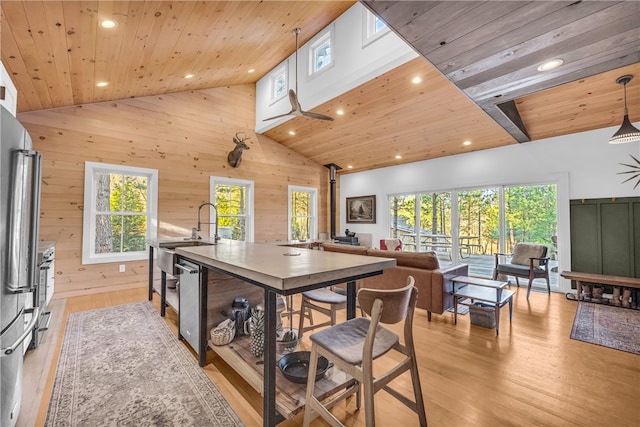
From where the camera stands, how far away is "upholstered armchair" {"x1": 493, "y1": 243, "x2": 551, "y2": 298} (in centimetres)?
448

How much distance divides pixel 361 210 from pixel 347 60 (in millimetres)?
4266

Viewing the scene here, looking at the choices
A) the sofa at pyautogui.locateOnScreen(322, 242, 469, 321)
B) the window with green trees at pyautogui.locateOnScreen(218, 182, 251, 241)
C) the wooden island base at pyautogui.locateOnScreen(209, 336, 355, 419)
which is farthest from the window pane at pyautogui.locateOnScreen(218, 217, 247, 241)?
the wooden island base at pyautogui.locateOnScreen(209, 336, 355, 419)

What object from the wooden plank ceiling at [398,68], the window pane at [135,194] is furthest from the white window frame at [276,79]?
the window pane at [135,194]

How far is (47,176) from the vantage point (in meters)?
4.32

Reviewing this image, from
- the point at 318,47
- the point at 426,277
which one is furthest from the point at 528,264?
the point at 318,47

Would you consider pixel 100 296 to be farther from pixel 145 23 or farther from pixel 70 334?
pixel 145 23

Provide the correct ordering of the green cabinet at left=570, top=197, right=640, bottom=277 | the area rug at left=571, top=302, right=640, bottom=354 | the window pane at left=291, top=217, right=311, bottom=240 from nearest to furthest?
the area rug at left=571, top=302, right=640, bottom=354, the green cabinet at left=570, top=197, right=640, bottom=277, the window pane at left=291, top=217, right=311, bottom=240

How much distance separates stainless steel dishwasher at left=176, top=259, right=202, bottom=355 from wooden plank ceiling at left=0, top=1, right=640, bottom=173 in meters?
2.18

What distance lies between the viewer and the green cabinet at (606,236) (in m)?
4.23

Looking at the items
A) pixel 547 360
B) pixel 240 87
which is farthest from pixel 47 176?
pixel 547 360

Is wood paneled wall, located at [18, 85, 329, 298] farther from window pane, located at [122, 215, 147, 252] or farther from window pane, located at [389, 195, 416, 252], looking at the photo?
window pane, located at [389, 195, 416, 252]

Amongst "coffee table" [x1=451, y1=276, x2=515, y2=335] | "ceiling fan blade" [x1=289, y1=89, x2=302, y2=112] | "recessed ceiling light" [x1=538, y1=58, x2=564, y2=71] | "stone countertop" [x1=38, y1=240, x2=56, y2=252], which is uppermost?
"ceiling fan blade" [x1=289, y1=89, x2=302, y2=112]

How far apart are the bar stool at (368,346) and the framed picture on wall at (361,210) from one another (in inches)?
242

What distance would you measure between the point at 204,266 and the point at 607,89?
205 inches
